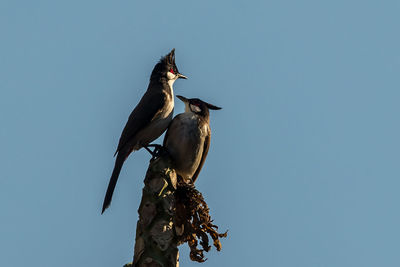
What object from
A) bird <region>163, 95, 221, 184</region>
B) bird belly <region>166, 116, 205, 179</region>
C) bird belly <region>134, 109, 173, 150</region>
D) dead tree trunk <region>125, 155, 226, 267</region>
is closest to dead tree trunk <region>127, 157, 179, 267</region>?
dead tree trunk <region>125, 155, 226, 267</region>

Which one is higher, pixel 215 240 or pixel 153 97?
pixel 153 97

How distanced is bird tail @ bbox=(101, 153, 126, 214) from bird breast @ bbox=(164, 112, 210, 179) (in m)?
0.80

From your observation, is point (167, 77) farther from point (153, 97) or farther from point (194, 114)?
point (194, 114)

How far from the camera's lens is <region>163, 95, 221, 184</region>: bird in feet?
21.6

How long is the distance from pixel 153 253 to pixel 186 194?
1.18m

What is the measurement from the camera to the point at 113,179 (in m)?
7.04

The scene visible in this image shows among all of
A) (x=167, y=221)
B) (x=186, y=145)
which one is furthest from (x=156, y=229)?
(x=186, y=145)

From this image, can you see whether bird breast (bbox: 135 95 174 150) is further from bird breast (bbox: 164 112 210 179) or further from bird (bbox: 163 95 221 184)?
bird breast (bbox: 164 112 210 179)

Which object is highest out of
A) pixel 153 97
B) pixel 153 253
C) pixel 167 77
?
pixel 167 77

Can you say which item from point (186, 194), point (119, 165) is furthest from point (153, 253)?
point (119, 165)

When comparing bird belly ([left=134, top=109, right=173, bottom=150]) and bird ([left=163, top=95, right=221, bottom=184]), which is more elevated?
bird belly ([left=134, top=109, right=173, bottom=150])

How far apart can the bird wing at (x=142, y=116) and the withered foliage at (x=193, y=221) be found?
2722 mm

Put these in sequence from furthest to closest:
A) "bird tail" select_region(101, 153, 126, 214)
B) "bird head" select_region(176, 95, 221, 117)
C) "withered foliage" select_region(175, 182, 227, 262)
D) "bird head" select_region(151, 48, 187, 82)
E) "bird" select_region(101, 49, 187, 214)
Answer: "bird head" select_region(151, 48, 187, 82), "bird" select_region(101, 49, 187, 214), "bird head" select_region(176, 95, 221, 117), "bird tail" select_region(101, 153, 126, 214), "withered foliage" select_region(175, 182, 227, 262)

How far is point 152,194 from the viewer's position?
423 centimetres
